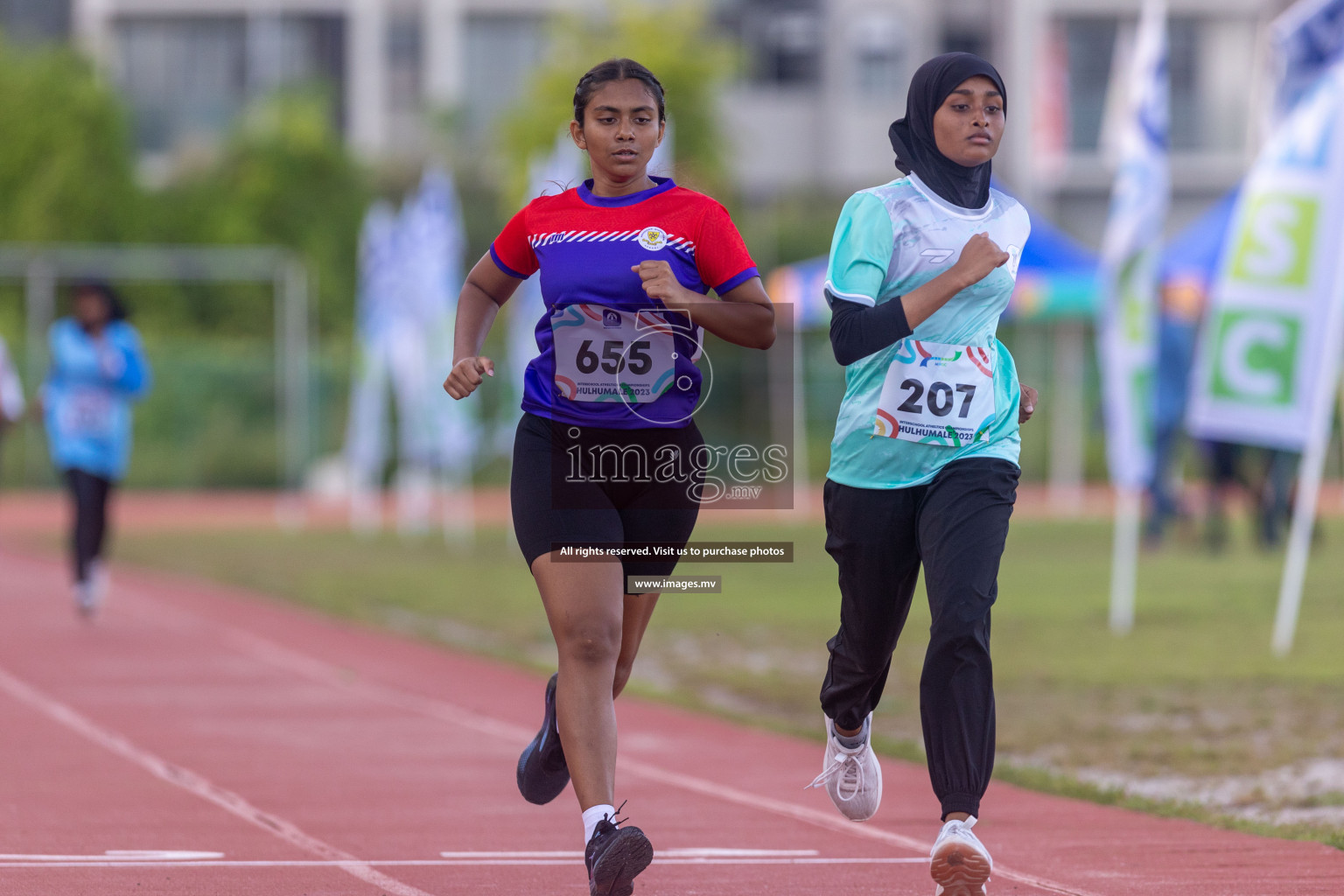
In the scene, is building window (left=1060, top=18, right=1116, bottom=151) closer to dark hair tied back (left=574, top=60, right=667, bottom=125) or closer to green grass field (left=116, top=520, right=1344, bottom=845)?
green grass field (left=116, top=520, right=1344, bottom=845)

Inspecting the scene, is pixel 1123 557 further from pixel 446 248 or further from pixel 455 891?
pixel 446 248

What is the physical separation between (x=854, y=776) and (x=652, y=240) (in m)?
1.74

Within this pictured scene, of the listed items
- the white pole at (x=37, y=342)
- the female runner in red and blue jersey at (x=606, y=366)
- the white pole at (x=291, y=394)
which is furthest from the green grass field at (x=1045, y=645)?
the white pole at (x=37, y=342)

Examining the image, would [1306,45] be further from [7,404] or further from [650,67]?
[650,67]

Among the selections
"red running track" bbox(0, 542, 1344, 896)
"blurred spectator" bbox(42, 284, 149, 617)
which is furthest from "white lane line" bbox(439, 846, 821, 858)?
"blurred spectator" bbox(42, 284, 149, 617)

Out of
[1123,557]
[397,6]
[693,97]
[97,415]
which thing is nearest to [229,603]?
[97,415]

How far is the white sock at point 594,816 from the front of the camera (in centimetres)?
501

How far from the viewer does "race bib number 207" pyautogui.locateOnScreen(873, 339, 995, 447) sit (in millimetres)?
5285

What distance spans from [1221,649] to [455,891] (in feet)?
24.7

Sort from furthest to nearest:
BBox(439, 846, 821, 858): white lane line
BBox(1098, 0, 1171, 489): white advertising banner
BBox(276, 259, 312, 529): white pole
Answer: BBox(276, 259, 312, 529): white pole, BBox(1098, 0, 1171, 489): white advertising banner, BBox(439, 846, 821, 858): white lane line

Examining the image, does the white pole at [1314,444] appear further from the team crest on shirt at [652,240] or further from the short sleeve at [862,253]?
the team crest on shirt at [652,240]

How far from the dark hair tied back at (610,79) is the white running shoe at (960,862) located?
1.98 meters

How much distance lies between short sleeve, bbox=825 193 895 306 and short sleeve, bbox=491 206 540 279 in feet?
2.70

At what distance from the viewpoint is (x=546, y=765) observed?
5.70 metres
